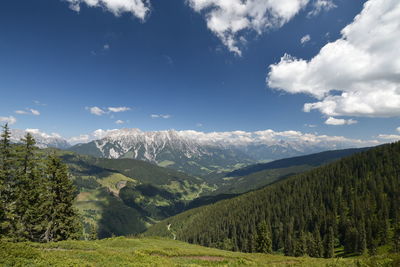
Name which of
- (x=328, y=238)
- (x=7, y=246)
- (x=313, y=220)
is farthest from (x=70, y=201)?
(x=313, y=220)

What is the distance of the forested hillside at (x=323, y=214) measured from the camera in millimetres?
96375

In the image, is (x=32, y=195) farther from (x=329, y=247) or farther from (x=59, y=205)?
(x=329, y=247)

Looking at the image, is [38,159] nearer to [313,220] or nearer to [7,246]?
[7,246]

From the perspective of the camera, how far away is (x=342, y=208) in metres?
134

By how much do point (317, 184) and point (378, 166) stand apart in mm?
47680

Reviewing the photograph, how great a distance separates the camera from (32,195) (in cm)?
3853

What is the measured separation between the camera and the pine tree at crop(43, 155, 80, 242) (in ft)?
137

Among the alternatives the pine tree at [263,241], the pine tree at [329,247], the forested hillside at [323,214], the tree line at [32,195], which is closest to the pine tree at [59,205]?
the tree line at [32,195]

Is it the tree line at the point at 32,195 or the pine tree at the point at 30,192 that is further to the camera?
the pine tree at the point at 30,192

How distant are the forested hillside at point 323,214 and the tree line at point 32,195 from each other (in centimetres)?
7143

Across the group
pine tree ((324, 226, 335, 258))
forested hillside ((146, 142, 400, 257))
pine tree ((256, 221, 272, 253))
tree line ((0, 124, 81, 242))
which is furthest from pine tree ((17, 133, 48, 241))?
pine tree ((324, 226, 335, 258))

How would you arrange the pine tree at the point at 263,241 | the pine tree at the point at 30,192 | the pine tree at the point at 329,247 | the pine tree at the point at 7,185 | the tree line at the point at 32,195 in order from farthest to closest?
the pine tree at the point at 329,247
the pine tree at the point at 263,241
the pine tree at the point at 30,192
the tree line at the point at 32,195
the pine tree at the point at 7,185

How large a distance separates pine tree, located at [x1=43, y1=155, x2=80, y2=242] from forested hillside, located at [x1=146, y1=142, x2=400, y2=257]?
69.3m

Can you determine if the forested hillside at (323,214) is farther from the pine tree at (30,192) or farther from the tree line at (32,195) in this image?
the pine tree at (30,192)
